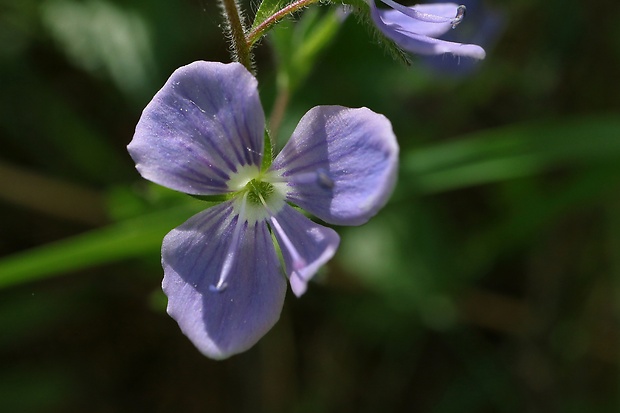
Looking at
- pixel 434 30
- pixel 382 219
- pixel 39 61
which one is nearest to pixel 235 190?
pixel 434 30

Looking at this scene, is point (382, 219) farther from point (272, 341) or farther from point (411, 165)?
point (272, 341)

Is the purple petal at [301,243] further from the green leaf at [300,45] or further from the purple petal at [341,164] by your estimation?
the green leaf at [300,45]

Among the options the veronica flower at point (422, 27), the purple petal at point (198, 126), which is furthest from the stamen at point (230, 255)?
the veronica flower at point (422, 27)

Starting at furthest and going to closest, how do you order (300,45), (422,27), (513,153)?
1. (513,153)
2. (300,45)
3. (422,27)

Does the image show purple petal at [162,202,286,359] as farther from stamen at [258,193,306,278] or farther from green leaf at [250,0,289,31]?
green leaf at [250,0,289,31]

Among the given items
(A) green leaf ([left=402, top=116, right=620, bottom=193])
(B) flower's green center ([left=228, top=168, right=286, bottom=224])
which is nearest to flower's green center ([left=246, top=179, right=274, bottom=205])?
(B) flower's green center ([left=228, top=168, right=286, bottom=224])

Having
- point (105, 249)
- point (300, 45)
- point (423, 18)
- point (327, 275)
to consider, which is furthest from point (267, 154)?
point (327, 275)

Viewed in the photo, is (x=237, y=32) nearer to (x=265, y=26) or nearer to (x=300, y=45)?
(x=265, y=26)
